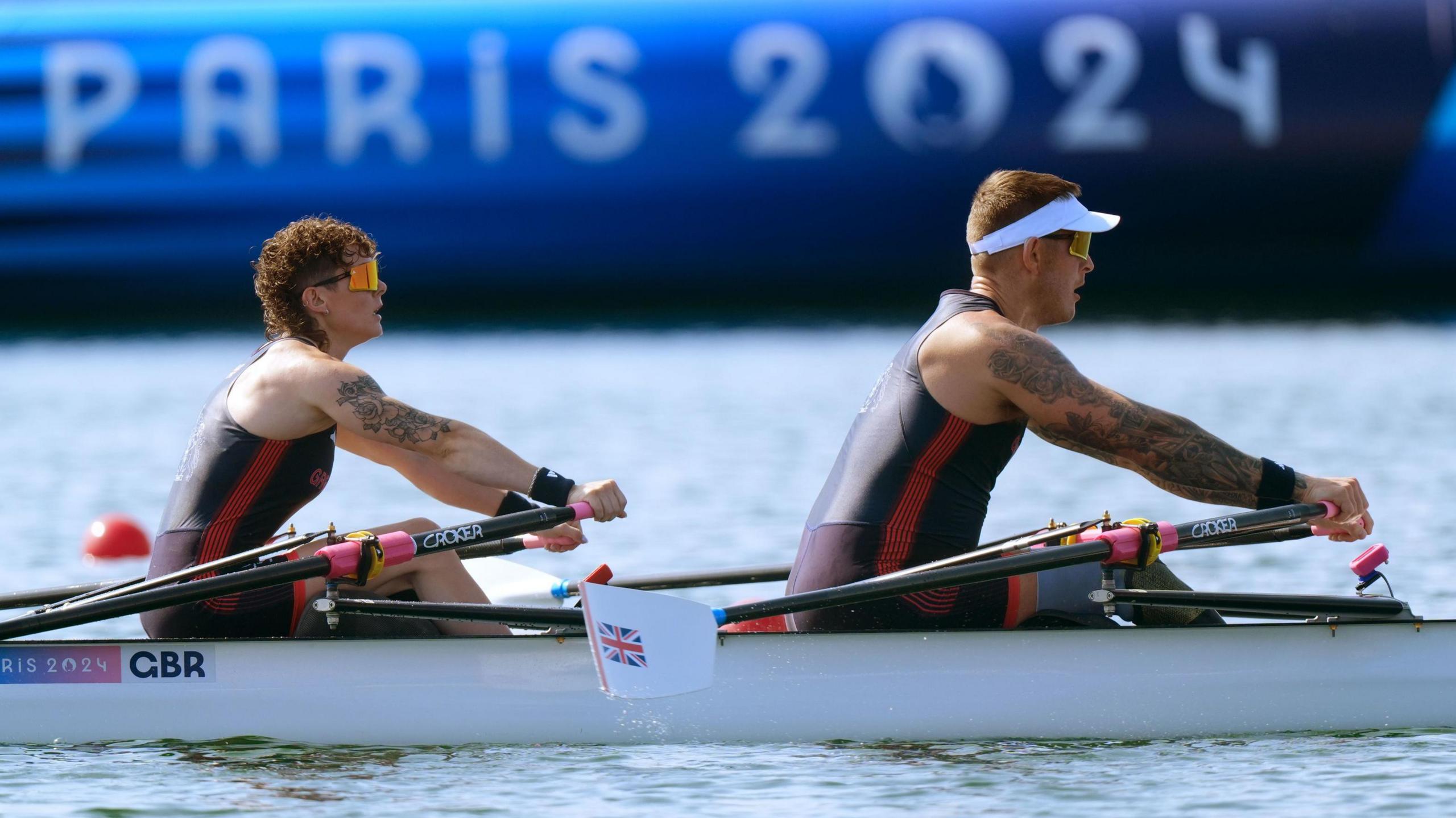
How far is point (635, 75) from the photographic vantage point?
25656 mm

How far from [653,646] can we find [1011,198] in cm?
173

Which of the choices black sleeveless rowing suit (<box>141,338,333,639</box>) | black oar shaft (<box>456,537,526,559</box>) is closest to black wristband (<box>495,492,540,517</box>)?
black oar shaft (<box>456,537,526,559</box>)

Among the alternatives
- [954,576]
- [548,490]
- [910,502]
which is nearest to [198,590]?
[548,490]

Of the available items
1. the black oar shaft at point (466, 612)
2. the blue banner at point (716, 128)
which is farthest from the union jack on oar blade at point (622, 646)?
the blue banner at point (716, 128)

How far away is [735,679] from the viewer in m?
6.57

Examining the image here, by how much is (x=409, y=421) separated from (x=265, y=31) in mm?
19722

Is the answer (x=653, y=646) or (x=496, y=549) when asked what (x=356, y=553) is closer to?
(x=653, y=646)

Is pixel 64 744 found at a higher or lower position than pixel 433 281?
lower

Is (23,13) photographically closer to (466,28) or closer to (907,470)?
(466,28)

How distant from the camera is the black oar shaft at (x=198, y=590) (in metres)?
6.32

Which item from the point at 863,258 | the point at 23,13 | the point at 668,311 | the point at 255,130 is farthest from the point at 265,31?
the point at 863,258

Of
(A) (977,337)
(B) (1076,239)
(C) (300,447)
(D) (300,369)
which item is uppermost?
(B) (1076,239)

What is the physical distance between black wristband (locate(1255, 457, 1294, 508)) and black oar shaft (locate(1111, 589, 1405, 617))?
31 centimetres

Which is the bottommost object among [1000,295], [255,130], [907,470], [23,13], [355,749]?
[355,749]
